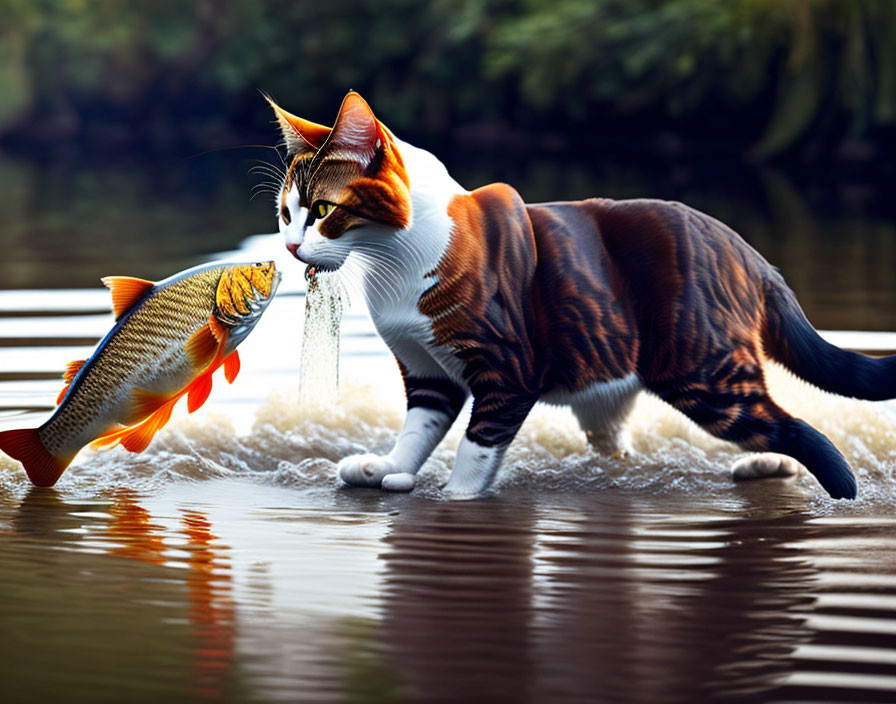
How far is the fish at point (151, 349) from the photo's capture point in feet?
12.7

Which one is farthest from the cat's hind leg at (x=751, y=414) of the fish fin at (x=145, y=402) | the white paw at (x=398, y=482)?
the fish fin at (x=145, y=402)

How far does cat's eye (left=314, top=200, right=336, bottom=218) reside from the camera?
3924 millimetres

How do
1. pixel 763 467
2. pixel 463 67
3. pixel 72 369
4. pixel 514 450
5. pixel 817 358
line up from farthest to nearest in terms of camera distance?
1. pixel 463 67
2. pixel 514 450
3. pixel 763 467
4. pixel 817 358
5. pixel 72 369

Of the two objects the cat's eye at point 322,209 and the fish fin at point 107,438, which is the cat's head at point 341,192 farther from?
the fish fin at point 107,438

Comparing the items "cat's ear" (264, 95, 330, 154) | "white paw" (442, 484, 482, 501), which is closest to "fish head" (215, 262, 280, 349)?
"cat's ear" (264, 95, 330, 154)

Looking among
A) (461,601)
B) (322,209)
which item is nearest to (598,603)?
(461,601)

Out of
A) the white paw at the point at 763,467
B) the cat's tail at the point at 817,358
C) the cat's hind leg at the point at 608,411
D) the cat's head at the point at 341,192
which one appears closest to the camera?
the cat's head at the point at 341,192

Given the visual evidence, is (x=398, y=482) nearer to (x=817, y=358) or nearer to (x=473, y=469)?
(x=473, y=469)

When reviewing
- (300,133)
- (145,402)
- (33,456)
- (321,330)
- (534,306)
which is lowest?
(33,456)

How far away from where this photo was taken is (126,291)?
3.95 meters

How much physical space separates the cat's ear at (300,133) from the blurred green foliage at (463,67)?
11.6m

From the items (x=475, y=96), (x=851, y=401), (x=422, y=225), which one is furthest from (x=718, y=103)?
(x=422, y=225)

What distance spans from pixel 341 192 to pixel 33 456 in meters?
1.10

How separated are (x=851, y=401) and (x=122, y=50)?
20308mm
